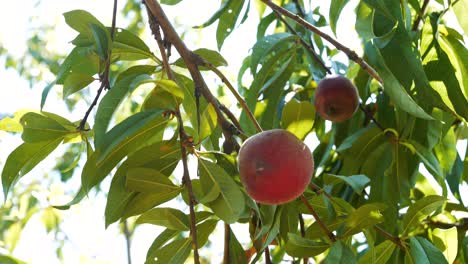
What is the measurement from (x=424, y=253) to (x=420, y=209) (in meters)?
0.12

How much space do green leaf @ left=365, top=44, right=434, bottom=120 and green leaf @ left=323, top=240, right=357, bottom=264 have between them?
0.28m

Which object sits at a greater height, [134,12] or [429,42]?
[134,12]

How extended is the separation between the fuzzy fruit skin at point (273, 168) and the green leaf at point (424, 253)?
11.7 inches

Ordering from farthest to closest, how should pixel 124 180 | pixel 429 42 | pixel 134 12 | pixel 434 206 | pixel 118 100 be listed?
pixel 134 12, pixel 429 42, pixel 434 206, pixel 124 180, pixel 118 100

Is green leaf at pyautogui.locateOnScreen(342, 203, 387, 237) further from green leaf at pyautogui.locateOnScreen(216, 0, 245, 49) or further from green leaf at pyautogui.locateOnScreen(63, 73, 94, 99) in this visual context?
green leaf at pyautogui.locateOnScreen(216, 0, 245, 49)

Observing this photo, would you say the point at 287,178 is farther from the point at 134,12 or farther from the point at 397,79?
the point at 134,12

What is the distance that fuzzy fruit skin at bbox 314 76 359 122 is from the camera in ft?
5.92

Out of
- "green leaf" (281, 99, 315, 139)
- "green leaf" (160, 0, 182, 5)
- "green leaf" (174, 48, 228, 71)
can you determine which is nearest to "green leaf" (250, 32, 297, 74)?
"green leaf" (174, 48, 228, 71)

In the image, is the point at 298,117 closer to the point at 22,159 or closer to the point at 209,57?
the point at 209,57

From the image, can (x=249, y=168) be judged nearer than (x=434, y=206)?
Yes

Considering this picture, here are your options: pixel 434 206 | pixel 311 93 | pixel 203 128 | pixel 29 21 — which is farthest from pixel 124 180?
pixel 29 21

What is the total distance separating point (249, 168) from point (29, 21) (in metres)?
5.01

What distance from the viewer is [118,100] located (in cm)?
124

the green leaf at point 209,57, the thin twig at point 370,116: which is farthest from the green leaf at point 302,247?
the thin twig at point 370,116
